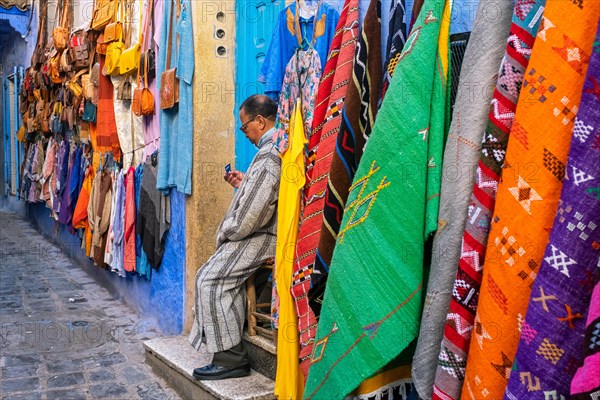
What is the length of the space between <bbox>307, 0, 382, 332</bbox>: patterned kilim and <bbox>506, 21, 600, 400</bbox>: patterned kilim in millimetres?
1067

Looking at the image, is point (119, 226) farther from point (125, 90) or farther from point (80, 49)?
point (80, 49)

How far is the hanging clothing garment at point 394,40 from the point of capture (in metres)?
2.44

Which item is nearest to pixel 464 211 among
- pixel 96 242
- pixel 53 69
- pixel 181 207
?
pixel 181 207

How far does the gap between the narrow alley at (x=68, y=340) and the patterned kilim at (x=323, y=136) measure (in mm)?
1730

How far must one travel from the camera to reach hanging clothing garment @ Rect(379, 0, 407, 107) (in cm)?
244

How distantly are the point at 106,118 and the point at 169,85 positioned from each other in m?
2.36

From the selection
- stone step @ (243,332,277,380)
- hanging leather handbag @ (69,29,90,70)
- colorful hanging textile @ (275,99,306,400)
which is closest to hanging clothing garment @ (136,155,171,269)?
stone step @ (243,332,277,380)

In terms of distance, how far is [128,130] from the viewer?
663 cm

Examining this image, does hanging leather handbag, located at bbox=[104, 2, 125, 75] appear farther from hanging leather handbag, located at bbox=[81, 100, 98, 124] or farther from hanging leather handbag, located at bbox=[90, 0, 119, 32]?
hanging leather handbag, located at bbox=[81, 100, 98, 124]

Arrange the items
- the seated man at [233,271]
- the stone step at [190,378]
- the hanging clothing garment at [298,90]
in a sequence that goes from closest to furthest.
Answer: the hanging clothing garment at [298,90]
the stone step at [190,378]
the seated man at [233,271]

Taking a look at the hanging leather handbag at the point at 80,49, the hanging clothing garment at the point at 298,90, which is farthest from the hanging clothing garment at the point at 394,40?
the hanging leather handbag at the point at 80,49

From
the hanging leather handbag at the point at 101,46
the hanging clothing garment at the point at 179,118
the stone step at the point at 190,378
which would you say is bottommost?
the stone step at the point at 190,378

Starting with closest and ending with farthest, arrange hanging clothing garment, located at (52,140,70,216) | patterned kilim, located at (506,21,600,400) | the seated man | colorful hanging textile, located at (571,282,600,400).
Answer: colorful hanging textile, located at (571,282,600,400) < patterned kilim, located at (506,21,600,400) < the seated man < hanging clothing garment, located at (52,140,70,216)

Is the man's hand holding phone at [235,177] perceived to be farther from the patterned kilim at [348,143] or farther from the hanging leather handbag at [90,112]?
the hanging leather handbag at [90,112]
